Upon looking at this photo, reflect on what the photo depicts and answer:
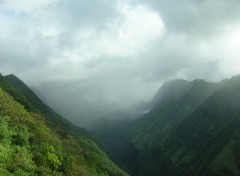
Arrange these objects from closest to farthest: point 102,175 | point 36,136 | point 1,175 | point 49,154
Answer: point 1,175
point 49,154
point 36,136
point 102,175

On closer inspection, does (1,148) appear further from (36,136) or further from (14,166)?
(36,136)

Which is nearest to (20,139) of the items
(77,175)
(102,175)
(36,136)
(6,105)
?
(36,136)

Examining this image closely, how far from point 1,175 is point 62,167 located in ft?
164

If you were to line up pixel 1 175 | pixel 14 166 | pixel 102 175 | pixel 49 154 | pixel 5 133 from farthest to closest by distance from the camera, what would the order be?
pixel 102 175 → pixel 49 154 → pixel 5 133 → pixel 14 166 → pixel 1 175

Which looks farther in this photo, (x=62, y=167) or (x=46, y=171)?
(x=62, y=167)

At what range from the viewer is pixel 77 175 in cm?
12875

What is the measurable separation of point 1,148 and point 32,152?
51.9 feet

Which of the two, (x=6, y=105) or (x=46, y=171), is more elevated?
(x=6, y=105)

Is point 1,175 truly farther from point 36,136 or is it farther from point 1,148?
point 36,136

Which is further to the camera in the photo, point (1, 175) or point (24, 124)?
point (24, 124)

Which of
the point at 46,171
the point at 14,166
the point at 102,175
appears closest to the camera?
the point at 14,166

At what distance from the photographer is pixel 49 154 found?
107812mm

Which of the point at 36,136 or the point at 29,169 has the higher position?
the point at 36,136

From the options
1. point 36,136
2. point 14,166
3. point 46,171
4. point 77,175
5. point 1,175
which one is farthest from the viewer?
point 77,175
